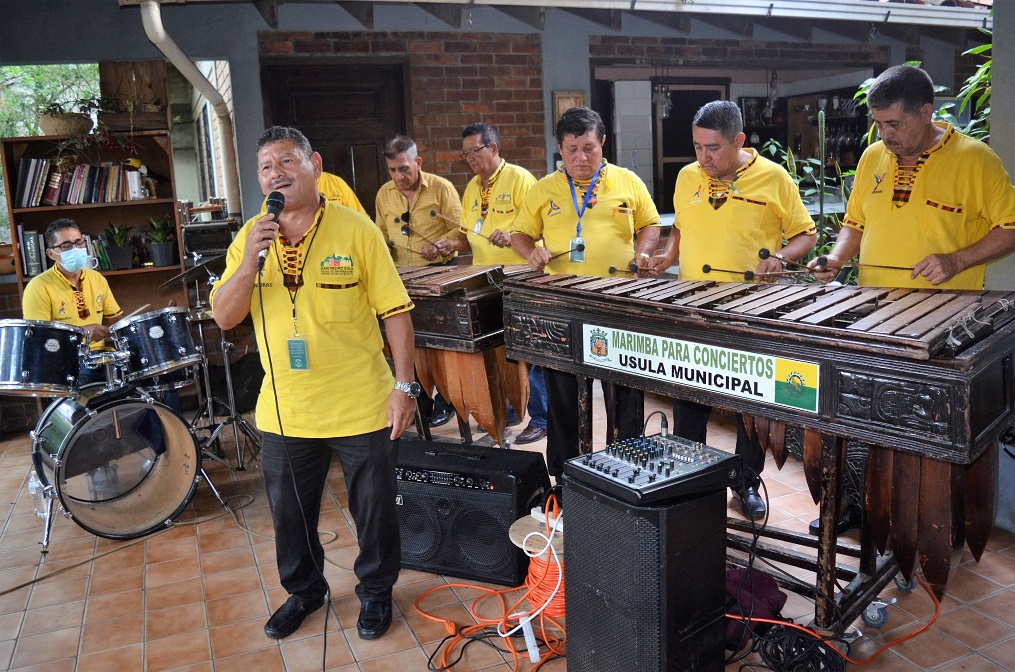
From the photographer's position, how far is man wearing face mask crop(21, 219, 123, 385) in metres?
4.76

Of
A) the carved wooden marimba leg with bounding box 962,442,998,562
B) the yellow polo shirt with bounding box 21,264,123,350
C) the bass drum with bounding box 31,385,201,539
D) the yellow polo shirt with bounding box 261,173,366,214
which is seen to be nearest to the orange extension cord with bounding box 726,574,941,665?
the carved wooden marimba leg with bounding box 962,442,998,562

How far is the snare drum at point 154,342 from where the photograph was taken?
13.2 feet

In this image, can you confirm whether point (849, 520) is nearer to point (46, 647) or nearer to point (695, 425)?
point (695, 425)

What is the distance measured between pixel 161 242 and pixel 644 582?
4791mm

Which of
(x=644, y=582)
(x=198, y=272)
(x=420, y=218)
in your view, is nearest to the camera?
(x=644, y=582)

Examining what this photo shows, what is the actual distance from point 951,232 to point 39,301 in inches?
181

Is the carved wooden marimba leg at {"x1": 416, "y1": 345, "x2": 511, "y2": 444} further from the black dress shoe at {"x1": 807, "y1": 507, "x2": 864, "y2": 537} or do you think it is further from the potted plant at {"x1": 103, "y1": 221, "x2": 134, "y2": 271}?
the potted plant at {"x1": 103, "y1": 221, "x2": 134, "y2": 271}

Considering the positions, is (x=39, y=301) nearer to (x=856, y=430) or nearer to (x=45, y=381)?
(x=45, y=381)

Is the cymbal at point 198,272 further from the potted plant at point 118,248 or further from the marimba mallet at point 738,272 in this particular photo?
the marimba mallet at point 738,272

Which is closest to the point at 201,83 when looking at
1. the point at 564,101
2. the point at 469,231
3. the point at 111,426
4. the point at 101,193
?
the point at 101,193

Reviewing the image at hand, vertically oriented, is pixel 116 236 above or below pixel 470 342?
above

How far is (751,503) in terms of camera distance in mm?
3646

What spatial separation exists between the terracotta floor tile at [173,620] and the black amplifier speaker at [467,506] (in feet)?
2.56

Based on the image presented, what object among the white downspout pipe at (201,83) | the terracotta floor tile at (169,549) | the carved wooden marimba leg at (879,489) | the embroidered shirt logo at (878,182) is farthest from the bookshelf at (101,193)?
the carved wooden marimba leg at (879,489)
